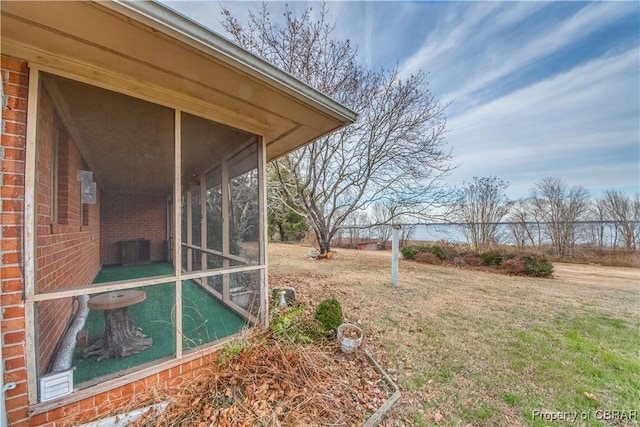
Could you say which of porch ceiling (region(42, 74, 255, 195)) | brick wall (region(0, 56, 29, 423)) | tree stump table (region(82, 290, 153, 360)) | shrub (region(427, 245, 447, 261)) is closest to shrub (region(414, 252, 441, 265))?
shrub (region(427, 245, 447, 261))

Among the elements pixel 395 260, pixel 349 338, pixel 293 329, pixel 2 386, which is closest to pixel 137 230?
pixel 2 386

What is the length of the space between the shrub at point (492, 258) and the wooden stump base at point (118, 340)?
10166mm

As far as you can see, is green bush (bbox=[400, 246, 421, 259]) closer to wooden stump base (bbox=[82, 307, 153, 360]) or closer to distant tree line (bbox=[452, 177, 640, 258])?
distant tree line (bbox=[452, 177, 640, 258])

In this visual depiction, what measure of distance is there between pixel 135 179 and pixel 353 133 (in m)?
8.22

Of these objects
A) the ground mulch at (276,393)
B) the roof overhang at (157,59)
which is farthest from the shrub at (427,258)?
the roof overhang at (157,59)

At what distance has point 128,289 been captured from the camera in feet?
6.70

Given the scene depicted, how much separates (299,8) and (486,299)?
9.61 meters

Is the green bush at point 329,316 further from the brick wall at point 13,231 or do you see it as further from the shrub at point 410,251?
the shrub at point 410,251

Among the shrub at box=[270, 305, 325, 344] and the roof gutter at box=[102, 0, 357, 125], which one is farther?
the shrub at box=[270, 305, 325, 344]

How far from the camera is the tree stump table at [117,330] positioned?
193cm

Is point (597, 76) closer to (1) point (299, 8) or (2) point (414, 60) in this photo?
(2) point (414, 60)

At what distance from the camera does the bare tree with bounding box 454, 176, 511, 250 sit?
36.3 ft

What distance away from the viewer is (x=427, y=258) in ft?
33.6

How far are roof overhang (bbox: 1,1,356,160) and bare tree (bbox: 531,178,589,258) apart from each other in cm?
1369
